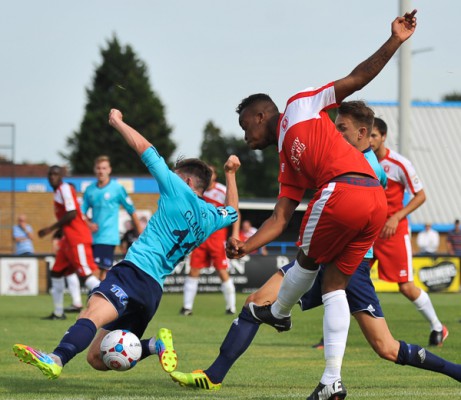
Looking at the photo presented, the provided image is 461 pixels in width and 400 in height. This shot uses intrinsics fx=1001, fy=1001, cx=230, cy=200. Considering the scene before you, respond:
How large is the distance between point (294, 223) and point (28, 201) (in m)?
10.2

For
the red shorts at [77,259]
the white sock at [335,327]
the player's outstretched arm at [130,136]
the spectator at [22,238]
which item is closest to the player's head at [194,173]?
the player's outstretched arm at [130,136]

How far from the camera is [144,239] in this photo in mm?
7047

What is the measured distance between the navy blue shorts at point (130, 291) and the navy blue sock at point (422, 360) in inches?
68.2

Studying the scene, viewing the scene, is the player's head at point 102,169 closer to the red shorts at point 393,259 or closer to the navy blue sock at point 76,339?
the red shorts at point 393,259

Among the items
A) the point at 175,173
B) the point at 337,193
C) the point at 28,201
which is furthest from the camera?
the point at 28,201

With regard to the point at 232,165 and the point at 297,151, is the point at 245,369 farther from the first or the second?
the point at 297,151

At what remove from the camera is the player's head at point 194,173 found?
288 inches

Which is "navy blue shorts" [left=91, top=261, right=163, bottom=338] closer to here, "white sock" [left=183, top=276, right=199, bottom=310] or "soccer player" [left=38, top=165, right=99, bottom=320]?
"soccer player" [left=38, top=165, right=99, bottom=320]

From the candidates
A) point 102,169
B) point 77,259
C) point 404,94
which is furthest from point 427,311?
point 404,94

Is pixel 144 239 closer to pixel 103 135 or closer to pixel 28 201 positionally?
pixel 28 201

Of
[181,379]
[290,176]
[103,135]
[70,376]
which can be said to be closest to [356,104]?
[290,176]

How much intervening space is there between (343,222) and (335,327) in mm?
676

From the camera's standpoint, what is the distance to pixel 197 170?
7.34 m

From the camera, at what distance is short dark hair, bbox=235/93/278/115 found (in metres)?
6.54
